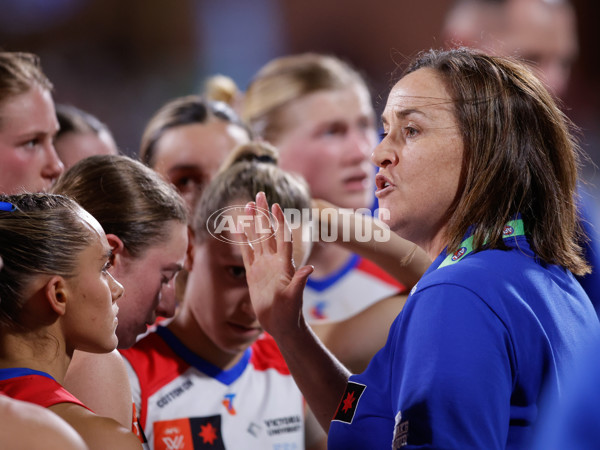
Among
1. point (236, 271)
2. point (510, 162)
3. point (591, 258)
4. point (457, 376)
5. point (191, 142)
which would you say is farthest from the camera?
point (191, 142)

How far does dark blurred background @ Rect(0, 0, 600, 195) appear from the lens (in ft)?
22.2

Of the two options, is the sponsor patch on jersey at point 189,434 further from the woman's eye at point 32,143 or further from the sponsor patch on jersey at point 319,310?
the sponsor patch on jersey at point 319,310

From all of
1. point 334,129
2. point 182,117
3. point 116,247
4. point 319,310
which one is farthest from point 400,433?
point 334,129

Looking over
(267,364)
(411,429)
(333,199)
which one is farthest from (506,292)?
(333,199)

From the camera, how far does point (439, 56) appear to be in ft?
5.19

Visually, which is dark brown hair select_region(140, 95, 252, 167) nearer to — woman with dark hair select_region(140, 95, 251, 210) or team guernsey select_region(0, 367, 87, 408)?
woman with dark hair select_region(140, 95, 251, 210)

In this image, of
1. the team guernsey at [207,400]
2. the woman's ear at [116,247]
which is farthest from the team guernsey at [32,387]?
the team guernsey at [207,400]

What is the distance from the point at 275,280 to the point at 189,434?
1.88 feet

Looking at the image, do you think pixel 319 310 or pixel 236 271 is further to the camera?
→ pixel 319 310

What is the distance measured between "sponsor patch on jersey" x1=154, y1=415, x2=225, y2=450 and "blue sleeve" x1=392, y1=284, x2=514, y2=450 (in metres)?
0.93

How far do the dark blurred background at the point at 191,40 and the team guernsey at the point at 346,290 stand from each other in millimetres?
3469

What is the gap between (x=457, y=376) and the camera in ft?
3.85

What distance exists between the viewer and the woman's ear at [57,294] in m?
1.43

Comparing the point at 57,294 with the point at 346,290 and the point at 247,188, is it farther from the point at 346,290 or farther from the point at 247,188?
the point at 346,290
